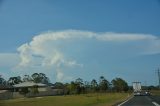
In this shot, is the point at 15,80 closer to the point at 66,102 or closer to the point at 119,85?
the point at 119,85

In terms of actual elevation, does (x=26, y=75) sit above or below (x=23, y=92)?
above

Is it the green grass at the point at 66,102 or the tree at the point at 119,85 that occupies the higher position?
the tree at the point at 119,85

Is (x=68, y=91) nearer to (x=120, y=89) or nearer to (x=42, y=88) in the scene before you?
(x=42, y=88)

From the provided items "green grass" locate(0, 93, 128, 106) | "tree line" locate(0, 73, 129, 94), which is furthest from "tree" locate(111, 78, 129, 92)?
"green grass" locate(0, 93, 128, 106)

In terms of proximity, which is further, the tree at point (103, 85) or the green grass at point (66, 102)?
the tree at point (103, 85)

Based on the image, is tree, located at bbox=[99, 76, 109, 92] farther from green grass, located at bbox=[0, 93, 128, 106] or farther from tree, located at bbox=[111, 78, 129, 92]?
green grass, located at bbox=[0, 93, 128, 106]

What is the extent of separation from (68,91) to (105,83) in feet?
88.1

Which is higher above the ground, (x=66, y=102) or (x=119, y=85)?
(x=119, y=85)

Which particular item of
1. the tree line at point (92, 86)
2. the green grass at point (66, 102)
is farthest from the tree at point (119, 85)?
the green grass at point (66, 102)

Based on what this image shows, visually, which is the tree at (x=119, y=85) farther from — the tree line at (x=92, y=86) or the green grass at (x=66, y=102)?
the green grass at (x=66, y=102)

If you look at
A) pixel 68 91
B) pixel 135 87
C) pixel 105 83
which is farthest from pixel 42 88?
pixel 135 87

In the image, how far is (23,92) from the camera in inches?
5241

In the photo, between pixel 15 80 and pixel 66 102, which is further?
pixel 15 80

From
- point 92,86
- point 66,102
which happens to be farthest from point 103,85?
point 66,102
